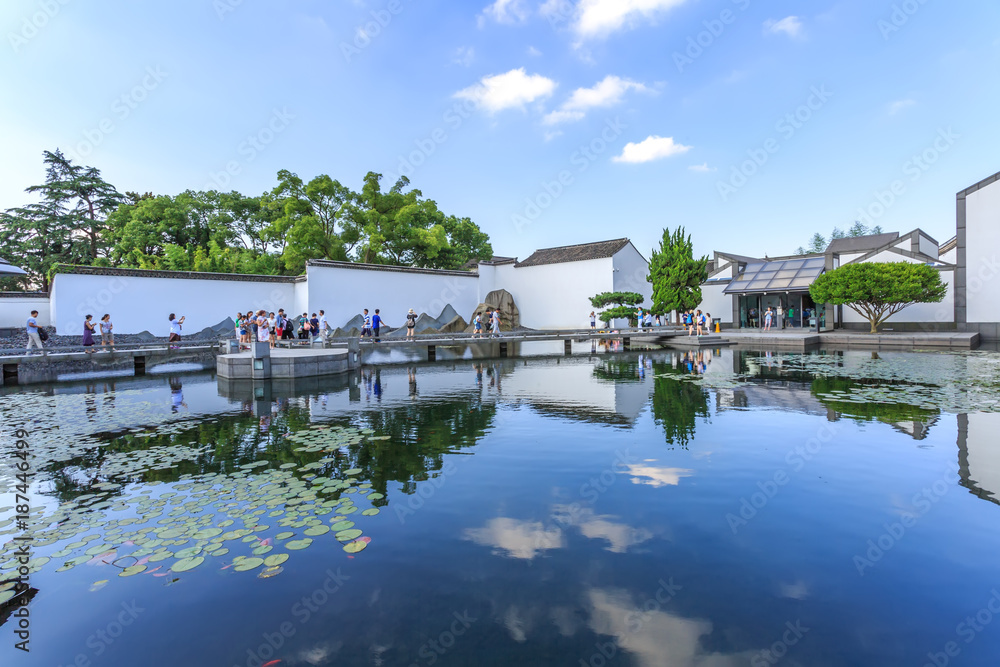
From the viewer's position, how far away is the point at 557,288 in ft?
116

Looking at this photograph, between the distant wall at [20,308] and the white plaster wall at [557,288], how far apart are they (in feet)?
83.2

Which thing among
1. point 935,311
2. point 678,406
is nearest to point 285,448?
point 678,406

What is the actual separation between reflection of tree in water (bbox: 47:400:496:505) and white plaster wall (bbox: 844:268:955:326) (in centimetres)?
2613

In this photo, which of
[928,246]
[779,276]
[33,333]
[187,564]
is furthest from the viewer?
[779,276]

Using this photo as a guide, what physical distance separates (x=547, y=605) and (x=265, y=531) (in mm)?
2521

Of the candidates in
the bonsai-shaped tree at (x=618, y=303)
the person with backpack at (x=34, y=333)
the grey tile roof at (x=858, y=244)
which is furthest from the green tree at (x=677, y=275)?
the person with backpack at (x=34, y=333)

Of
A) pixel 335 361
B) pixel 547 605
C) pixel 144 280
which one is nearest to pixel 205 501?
pixel 547 605

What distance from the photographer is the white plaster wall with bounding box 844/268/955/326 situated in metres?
24.0

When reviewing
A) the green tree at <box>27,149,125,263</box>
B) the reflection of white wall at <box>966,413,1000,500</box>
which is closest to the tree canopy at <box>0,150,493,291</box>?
the green tree at <box>27,149,125,263</box>

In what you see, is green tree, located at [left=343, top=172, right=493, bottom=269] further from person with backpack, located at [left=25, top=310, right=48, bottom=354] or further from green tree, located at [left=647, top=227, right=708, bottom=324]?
person with backpack, located at [left=25, top=310, right=48, bottom=354]

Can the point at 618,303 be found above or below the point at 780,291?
below

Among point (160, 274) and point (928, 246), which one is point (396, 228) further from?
point (928, 246)

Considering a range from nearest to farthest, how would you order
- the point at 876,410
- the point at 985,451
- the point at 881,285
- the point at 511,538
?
the point at 511,538
the point at 985,451
the point at 876,410
the point at 881,285

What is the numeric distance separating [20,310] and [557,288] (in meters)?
28.8
